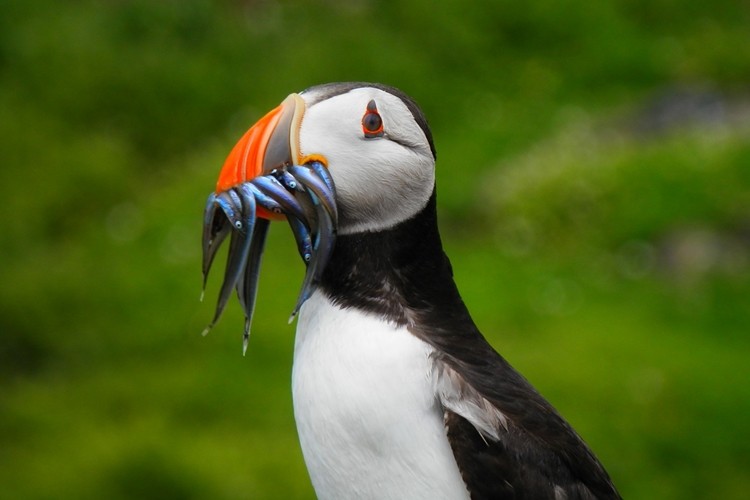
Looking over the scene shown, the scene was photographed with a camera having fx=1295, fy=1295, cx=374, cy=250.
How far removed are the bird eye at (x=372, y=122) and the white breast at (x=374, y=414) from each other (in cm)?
40

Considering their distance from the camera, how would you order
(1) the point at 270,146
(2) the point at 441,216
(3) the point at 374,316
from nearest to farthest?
1. (1) the point at 270,146
2. (3) the point at 374,316
3. (2) the point at 441,216

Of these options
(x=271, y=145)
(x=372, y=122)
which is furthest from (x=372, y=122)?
(x=271, y=145)

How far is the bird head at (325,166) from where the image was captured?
269 cm

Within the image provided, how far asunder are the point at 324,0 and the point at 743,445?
7.55 meters

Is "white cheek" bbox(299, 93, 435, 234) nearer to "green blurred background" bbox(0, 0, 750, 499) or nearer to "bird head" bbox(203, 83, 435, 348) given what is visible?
"bird head" bbox(203, 83, 435, 348)

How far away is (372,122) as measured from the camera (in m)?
2.71

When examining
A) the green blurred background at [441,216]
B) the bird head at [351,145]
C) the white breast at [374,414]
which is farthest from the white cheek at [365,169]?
the green blurred background at [441,216]

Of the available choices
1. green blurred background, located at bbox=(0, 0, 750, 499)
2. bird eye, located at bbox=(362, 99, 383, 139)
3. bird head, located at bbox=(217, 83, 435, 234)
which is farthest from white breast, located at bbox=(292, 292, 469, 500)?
green blurred background, located at bbox=(0, 0, 750, 499)

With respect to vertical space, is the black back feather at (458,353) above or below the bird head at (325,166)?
below

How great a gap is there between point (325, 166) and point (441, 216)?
23.2ft

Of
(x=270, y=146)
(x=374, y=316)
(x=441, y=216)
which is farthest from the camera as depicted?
(x=441, y=216)

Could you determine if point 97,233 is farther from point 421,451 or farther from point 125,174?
point 421,451

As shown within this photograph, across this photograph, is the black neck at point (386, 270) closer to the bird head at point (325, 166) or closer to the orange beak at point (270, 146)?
the bird head at point (325, 166)

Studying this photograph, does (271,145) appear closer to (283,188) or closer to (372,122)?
(283,188)
